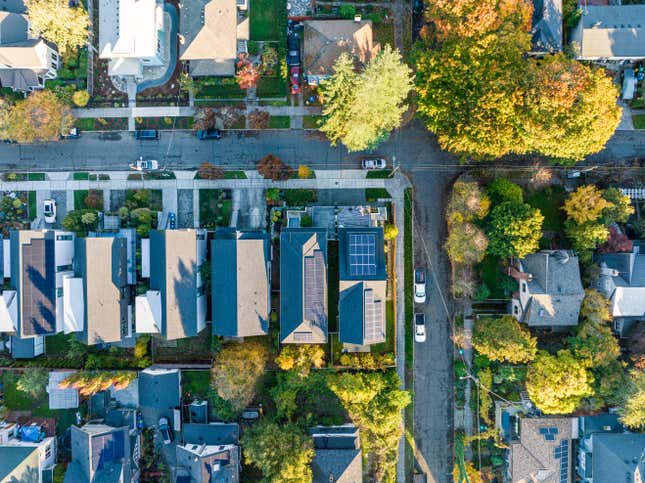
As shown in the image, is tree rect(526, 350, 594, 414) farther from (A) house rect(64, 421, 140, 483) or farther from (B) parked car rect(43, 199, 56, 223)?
(B) parked car rect(43, 199, 56, 223)

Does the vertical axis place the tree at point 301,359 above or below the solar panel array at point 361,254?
below

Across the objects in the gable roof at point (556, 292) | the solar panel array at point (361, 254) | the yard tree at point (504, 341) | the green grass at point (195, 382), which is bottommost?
the green grass at point (195, 382)

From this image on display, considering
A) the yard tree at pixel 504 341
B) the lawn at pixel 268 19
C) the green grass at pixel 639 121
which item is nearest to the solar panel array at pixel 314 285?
the yard tree at pixel 504 341

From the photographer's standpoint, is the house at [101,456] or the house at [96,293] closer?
the house at [101,456]

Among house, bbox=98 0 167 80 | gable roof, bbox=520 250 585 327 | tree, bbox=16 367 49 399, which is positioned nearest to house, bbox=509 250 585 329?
gable roof, bbox=520 250 585 327

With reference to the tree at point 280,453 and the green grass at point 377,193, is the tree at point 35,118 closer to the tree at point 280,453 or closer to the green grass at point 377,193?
the green grass at point 377,193

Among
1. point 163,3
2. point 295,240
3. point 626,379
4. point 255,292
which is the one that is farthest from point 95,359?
point 626,379

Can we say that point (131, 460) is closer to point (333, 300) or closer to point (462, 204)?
point (333, 300)
